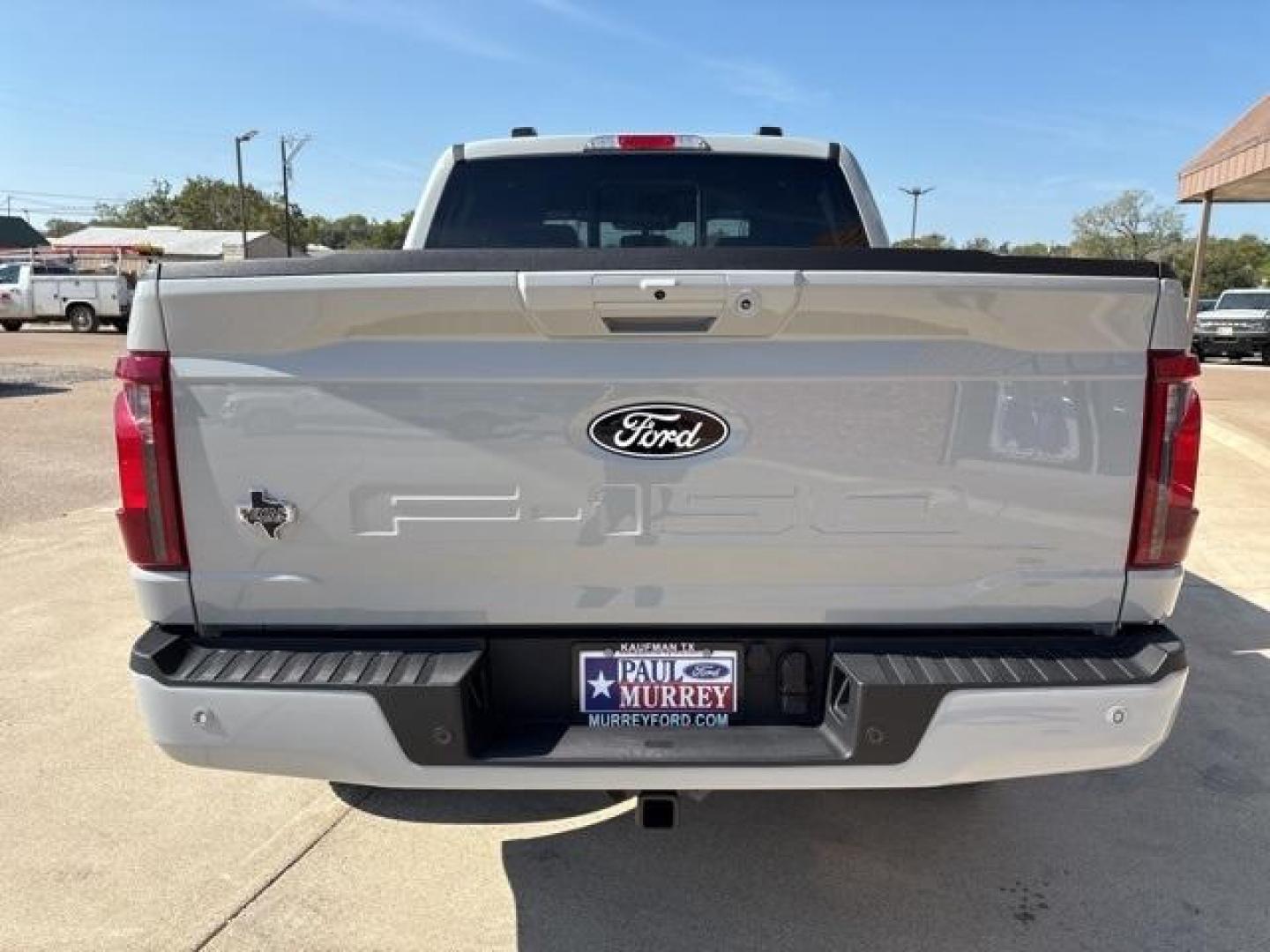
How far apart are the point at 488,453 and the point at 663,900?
1480mm

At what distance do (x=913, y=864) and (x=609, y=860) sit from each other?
929mm

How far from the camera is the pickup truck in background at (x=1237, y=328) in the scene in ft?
83.5

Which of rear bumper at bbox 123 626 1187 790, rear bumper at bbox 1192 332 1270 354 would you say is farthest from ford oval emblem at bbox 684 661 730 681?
rear bumper at bbox 1192 332 1270 354

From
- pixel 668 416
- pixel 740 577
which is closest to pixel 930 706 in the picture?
pixel 740 577

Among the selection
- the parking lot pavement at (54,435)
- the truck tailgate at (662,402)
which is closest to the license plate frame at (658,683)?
the truck tailgate at (662,402)

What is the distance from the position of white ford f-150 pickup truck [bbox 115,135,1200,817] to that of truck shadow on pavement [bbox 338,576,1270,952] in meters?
→ 0.75

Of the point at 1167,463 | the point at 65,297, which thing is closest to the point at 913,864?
the point at 1167,463

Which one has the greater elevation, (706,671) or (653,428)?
(653,428)

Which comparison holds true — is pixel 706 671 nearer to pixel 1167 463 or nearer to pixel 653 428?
pixel 653 428

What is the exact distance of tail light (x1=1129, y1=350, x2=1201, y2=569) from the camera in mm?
2107

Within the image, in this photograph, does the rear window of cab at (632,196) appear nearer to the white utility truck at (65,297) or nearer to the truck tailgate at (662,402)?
the truck tailgate at (662,402)

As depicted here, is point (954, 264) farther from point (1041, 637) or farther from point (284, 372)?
point (284, 372)

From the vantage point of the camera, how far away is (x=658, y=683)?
224cm

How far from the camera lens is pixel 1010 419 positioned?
2.10 m
